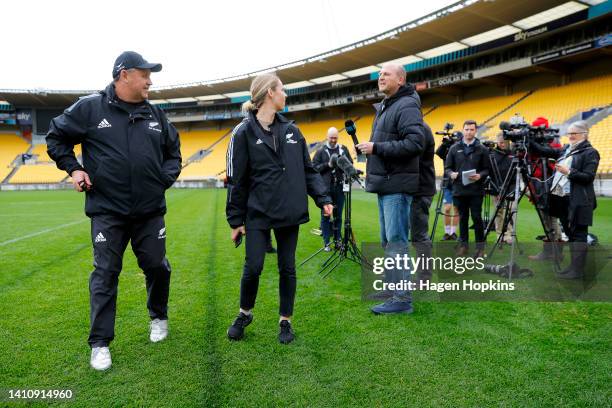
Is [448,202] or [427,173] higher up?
[427,173]

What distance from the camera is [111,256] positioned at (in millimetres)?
2697

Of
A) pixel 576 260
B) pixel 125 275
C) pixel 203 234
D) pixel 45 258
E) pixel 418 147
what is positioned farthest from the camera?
pixel 203 234

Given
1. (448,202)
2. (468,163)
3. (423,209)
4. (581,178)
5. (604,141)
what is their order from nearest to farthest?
(423,209)
(581,178)
(468,163)
(448,202)
(604,141)

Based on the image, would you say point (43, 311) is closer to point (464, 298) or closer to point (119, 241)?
point (119, 241)

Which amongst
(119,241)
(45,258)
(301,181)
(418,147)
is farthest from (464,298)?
(45,258)

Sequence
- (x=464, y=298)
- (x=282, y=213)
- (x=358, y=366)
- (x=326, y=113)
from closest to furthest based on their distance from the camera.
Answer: (x=358, y=366)
(x=282, y=213)
(x=464, y=298)
(x=326, y=113)

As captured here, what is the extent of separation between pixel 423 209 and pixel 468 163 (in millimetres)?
2099

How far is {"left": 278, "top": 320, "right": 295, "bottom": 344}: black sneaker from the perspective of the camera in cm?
299

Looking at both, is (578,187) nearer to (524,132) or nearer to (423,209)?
(524,132)

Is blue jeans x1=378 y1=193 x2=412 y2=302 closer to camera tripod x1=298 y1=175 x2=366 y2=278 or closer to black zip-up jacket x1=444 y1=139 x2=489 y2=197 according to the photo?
camera tripod x1=298 y1=175 x2=366 y2=278

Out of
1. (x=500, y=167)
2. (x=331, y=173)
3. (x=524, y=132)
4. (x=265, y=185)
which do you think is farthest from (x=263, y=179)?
(x=500, y=167)

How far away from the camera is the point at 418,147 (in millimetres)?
3340

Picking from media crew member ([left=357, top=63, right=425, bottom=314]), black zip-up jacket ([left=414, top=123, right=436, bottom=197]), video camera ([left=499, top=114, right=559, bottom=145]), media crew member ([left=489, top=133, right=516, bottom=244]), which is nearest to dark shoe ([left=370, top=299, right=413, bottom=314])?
media crew member ([left=357, top=63, right=425, bottom=314])

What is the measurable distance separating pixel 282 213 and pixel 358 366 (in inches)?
43.7
